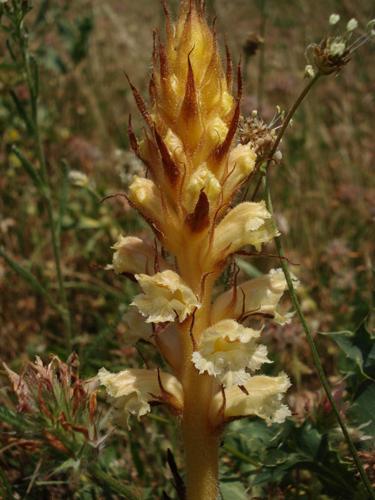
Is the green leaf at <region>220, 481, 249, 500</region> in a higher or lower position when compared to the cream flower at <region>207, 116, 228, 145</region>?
lower

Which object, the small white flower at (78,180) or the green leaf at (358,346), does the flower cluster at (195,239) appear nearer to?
the green leaf at (358,346)

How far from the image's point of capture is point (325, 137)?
4.32m

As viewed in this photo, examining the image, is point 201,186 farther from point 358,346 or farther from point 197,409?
point 358,346

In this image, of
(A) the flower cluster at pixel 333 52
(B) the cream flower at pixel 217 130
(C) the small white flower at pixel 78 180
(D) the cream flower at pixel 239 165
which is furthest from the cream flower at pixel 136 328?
(C) the small white flower at pixel 78 180

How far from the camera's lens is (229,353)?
1429 millimetres

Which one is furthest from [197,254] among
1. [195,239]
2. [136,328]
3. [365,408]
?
[365,408]

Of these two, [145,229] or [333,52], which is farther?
[145,229]

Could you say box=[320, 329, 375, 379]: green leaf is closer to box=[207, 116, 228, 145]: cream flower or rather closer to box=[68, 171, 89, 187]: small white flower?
box=[207, 116, 228, 145]: cream flower

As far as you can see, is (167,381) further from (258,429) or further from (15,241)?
(15,241)

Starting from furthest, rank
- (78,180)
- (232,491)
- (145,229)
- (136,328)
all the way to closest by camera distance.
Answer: (145,229), (78,180), (232,491), (136,328)

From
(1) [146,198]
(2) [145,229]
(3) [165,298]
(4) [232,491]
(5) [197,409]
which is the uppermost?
(2) [145,229]

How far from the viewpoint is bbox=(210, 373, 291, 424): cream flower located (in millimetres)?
1519

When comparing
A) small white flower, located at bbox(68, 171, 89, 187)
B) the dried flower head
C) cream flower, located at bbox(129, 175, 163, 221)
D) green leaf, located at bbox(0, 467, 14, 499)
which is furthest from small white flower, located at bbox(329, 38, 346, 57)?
small white flower, located at bbox(68, 171, 89, 187)

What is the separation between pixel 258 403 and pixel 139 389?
0.28 m
